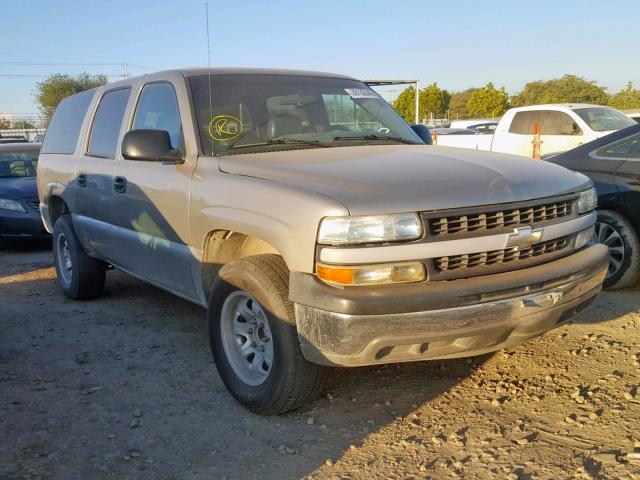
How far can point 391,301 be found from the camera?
2.80 metres

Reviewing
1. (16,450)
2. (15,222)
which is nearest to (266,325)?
(16,450)

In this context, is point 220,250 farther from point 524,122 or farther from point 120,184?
point 524,122

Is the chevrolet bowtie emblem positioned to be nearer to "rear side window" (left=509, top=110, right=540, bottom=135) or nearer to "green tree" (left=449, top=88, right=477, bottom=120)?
"rear side window" (left=509, top=110, right=540, bottom=135)

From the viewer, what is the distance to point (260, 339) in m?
3.52

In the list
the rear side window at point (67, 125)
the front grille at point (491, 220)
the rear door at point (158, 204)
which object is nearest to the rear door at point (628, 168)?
the front grille at point (491, 220)

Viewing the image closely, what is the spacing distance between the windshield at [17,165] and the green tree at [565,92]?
41.4 metres

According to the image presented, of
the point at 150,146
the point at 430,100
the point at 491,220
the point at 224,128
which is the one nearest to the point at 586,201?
the point at 491,220

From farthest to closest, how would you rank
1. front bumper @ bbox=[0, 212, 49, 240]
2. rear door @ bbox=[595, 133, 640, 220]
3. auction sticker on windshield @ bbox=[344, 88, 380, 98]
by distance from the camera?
front bumper @ bbox=[0, 212, 49, 240]
rear door @ bbox=[595, 133, 640, 220]
auction sticker on windshield @ bbox=[344, 88, 380, 98]

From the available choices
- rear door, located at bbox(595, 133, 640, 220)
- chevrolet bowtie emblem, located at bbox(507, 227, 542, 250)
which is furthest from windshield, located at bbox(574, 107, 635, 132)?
chevrolet bowtie emblem, located at bbox(507, 227, 542, 250)

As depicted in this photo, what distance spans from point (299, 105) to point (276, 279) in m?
1.62

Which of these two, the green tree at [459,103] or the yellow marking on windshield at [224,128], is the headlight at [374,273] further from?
the green tree at [459,103]

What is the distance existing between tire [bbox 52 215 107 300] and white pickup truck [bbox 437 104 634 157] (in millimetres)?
7774

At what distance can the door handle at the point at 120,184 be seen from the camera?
182 inches

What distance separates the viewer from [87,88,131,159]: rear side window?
4.96 meters
